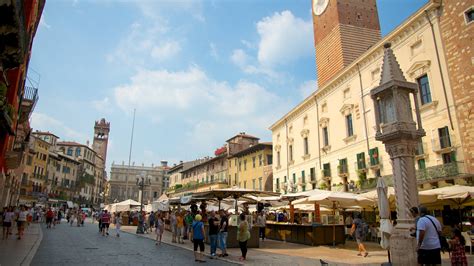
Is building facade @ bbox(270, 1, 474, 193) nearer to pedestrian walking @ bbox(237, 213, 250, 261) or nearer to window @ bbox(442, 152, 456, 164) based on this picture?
window @ bbox(442, 152, 456, 164)

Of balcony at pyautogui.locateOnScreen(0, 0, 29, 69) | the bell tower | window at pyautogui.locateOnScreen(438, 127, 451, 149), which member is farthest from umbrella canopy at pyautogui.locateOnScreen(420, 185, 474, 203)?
the bell tower

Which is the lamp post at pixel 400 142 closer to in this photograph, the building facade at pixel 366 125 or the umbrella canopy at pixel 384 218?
the umbrella canopy at pixel 384 218

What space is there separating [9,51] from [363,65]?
2515cm

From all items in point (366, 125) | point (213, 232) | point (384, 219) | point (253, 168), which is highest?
point (366, 125)

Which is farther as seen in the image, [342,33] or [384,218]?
[342,33]

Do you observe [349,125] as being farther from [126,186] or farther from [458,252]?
[126,186]

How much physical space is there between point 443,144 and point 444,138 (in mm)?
375

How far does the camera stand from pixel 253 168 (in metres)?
47.8

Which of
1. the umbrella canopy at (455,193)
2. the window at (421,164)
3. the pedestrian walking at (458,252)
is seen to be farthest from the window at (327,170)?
the pedestrian walking at (458,252)

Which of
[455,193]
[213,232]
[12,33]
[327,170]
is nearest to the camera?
[12,33]

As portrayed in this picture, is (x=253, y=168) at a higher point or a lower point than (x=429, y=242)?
Answer: higher

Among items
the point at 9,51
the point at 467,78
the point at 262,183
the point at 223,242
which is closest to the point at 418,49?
the point at 467,78

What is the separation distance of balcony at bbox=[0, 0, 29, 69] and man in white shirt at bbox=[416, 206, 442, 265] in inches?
393

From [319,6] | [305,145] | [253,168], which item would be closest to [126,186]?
[253,168]
